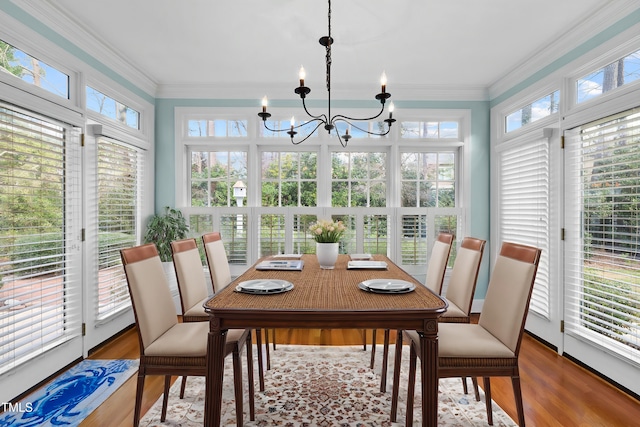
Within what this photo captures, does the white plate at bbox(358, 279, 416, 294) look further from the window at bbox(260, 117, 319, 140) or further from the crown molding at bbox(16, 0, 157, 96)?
the crown molding at bbox(16, 0, 157, 96)

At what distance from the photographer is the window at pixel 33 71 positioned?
7.16 ft

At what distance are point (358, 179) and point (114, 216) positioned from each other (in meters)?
2.62

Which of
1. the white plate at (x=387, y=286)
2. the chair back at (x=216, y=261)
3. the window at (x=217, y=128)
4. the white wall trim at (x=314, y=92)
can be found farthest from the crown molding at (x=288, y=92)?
the white plate at (x=387, y=286)

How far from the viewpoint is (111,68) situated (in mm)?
3205

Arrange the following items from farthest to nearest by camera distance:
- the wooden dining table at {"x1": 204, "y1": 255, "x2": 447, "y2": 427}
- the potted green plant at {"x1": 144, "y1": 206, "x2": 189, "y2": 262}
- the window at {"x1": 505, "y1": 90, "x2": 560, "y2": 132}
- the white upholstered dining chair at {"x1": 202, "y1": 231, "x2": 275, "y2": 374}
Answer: the potted green plant at {"x1": 144, "y1": 206, "x2": 189, "y2": 262}, the window at {"x1": 505, "y1": 90, "x2": 560, "y2": 132}, the white upholstered dining chair at {"x1": 202, "y1": 231, "x2": 275, "y2": 374}, the wooden dining table at {"x1": 204, "y1": 255, "x2": 447, "y2": 427}

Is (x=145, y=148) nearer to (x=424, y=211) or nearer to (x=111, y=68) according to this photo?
(x=111, y=68)

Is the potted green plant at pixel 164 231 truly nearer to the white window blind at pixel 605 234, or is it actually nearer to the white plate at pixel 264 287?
the white plate at pixel 264 287

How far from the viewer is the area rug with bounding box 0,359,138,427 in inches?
77.4

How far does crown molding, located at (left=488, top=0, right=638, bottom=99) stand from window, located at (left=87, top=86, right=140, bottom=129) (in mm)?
4006

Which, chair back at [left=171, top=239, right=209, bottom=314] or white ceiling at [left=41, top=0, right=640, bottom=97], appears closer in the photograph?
chair back at [left=171, top=239, right=209, bottom=314]

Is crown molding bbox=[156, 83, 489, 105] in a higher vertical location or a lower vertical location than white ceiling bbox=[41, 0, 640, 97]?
lower

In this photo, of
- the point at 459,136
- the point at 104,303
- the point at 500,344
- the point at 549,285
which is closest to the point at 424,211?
the point at 459,136

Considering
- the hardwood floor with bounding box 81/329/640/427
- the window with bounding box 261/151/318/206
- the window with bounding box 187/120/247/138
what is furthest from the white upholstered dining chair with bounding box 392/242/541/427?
the window with bounding box 187/120/247/138

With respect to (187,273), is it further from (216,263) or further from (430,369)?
(430,369)
